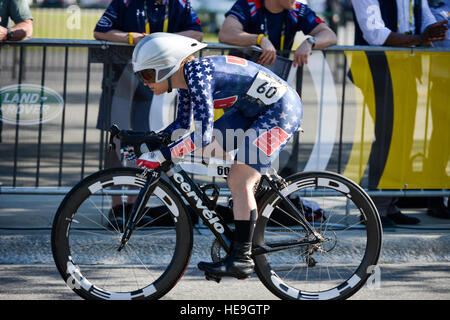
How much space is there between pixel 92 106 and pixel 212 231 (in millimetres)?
2586

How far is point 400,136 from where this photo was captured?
6.82 metres

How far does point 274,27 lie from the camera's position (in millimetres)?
6676

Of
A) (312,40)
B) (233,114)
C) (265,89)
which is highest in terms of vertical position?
(312,40)

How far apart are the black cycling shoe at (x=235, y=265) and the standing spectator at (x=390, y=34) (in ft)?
7.76

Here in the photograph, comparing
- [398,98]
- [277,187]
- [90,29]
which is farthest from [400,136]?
[90,29]

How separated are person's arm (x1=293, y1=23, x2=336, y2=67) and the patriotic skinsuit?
64.1 inches

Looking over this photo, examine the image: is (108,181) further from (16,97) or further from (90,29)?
(90,29)

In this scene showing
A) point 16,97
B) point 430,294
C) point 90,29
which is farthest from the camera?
point 90,29

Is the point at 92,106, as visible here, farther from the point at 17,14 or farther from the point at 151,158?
the point at 151,158

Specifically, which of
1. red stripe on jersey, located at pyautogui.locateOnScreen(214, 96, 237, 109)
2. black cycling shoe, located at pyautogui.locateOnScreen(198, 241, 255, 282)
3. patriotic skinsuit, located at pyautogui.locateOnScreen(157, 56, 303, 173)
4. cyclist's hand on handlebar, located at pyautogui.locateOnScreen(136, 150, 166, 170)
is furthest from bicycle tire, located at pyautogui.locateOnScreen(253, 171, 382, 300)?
cyclist's hand on handlebar, located at pyautogui.locateOnScreen(136, 150, 166, 170)

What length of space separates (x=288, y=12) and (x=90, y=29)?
21.4 m

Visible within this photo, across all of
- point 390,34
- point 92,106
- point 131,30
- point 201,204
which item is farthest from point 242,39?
point 201,204

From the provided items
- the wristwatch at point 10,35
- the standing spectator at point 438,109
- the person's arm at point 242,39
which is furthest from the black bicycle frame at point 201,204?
the standing spectator at point 438,109

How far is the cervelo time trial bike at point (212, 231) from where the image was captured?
4.77 meters
